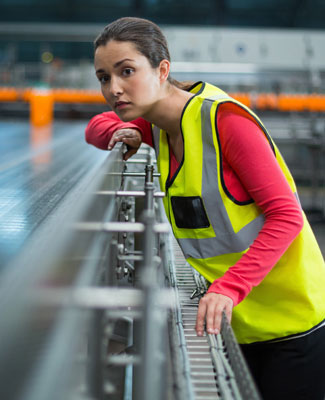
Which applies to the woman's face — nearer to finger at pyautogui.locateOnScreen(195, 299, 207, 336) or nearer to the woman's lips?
the woman's lips

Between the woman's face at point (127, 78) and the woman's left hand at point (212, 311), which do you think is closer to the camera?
the woman's left hand at point (212, 311)

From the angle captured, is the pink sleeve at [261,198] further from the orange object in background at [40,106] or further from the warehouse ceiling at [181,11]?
the warehouse ceiling at [181,11]

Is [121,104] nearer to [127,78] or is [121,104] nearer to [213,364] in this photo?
[127,78]

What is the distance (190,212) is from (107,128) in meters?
0.41

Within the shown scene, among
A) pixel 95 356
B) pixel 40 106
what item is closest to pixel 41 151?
pixel 95 356

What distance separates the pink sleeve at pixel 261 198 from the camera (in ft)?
2.75

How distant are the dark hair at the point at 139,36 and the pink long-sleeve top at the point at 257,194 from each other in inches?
7.2

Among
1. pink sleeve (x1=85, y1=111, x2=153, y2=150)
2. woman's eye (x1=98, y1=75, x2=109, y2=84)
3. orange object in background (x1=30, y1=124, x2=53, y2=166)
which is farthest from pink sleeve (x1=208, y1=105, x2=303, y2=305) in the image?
orange object in background (x1=30, y1=124, x2=53, y2=166)

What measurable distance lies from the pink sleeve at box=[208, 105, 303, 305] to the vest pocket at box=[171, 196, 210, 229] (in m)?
0.13

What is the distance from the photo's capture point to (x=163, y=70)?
0.97 metres

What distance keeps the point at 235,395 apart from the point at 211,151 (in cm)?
48

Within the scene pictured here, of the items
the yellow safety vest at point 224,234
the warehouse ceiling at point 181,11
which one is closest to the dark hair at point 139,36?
the yellow safety vest at point 224,234

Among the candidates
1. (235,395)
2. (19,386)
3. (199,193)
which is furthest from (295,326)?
(19,386)

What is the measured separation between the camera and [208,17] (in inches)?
351
